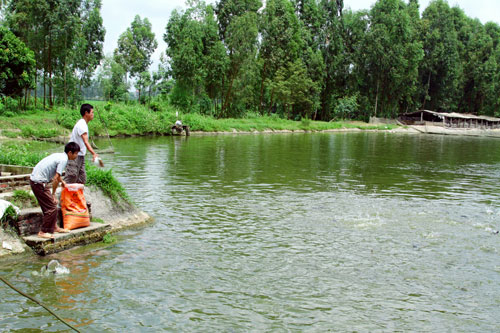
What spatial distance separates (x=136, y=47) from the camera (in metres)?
61.7

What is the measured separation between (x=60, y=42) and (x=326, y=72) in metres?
44.1

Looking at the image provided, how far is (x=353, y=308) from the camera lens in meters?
6.52

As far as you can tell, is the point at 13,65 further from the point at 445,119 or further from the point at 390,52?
the point at 445,119

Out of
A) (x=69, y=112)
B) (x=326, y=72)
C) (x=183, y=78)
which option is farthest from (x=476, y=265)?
(x=326, y=72)

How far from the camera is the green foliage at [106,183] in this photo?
10508 millimetres

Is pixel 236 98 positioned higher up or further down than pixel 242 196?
higher up

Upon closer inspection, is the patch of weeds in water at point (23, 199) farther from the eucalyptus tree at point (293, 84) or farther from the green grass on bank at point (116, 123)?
the eucalyptus tree at point (293, 84)

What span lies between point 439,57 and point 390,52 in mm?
13613

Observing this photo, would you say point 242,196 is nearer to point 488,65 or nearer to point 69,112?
point 69,112

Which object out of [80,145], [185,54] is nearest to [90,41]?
[185,54]

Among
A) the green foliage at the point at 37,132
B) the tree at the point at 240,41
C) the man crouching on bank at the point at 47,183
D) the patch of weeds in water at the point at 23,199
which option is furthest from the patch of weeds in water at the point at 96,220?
the tree at the point at 240,41

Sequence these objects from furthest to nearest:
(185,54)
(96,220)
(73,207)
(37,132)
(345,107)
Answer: (345,107) < (185,54) < (37,132) < (96,220) < (73,207)

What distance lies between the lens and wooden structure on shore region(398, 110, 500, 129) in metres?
73.3

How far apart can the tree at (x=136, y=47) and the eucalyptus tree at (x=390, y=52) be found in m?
35.3
